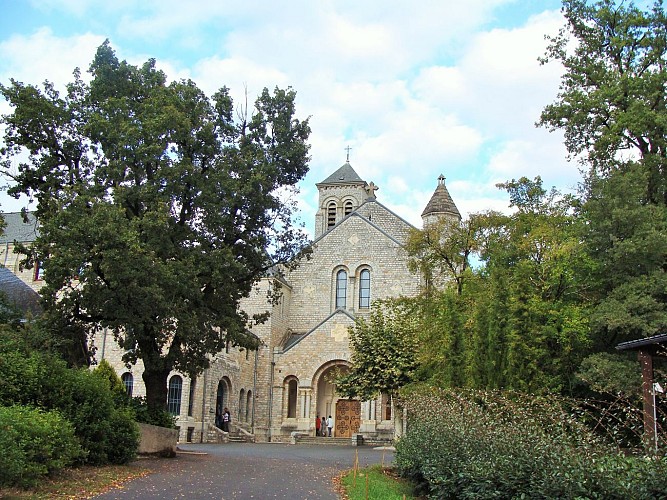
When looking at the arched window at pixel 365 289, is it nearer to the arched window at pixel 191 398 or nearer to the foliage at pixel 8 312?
the arched window at pixel 191 398

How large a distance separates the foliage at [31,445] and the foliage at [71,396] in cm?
73

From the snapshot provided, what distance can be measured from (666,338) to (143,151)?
1368 cm

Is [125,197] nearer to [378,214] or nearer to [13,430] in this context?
[13,430]

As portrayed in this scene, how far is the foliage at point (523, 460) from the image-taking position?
733 centimetres

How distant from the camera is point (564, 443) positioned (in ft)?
27.4

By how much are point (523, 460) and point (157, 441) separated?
543 inches

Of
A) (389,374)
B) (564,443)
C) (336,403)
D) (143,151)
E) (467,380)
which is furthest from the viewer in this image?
(336,403)

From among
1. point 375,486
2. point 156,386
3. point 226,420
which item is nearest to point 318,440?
point 226,420

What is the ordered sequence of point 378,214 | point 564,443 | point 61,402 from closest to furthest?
point 564,443, point 61,402, point 378,214

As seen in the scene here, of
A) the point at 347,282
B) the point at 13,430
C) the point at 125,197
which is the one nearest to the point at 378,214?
the point at 347,282

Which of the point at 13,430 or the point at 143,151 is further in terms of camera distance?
the point at 143,151

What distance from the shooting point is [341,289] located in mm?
43844

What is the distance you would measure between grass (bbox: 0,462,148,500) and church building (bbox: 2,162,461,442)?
1939cm

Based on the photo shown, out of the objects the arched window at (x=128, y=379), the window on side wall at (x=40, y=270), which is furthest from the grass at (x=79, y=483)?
the arched window at (x=128, y=379)
